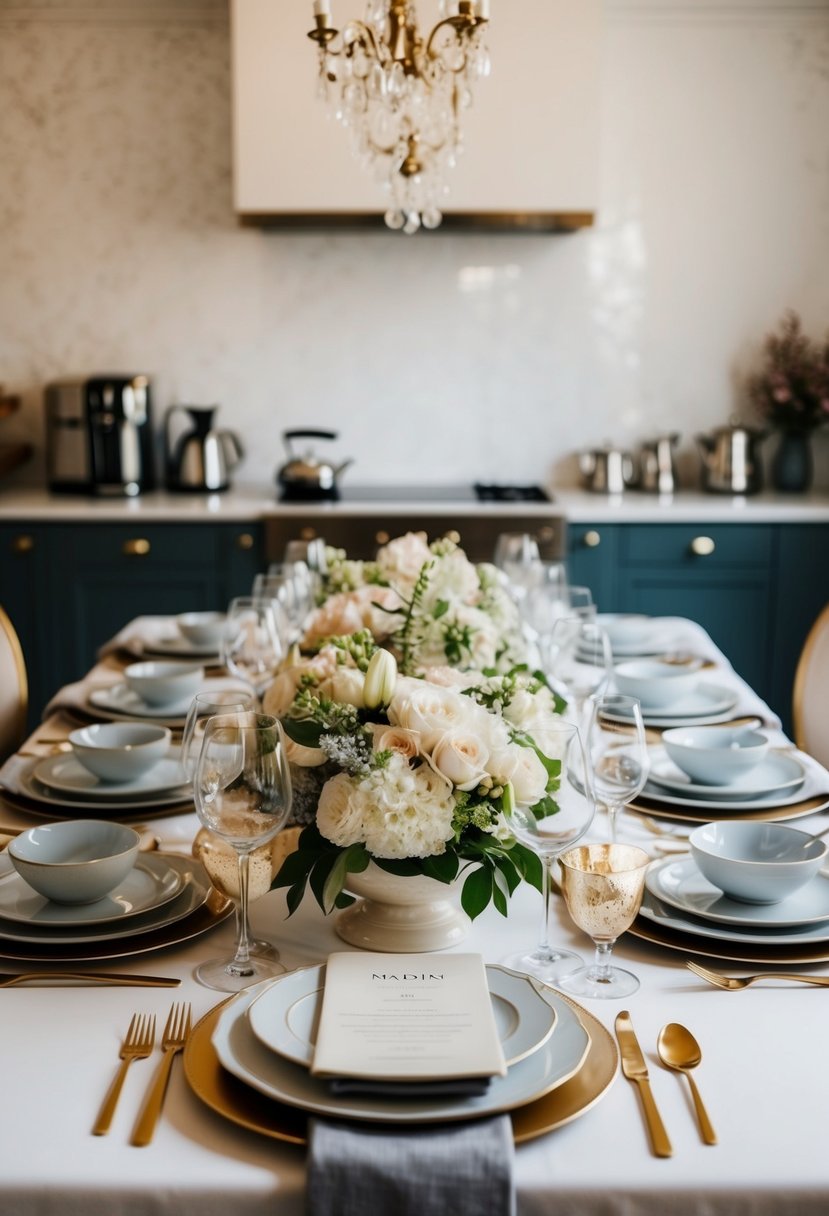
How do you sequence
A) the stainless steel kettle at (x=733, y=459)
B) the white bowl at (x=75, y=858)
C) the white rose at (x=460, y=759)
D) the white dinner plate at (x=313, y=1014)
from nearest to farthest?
the white dinner plate at (x=313, y=1014), the white rose at (x=460, y=759), the white bowl at (x=75, y=858), the stainless steel kettle at (x=733, y=459)

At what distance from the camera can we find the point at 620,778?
1.27 meters

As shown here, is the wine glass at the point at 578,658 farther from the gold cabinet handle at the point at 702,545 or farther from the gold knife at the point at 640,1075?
the gold cabinet handle at the point at 702,545

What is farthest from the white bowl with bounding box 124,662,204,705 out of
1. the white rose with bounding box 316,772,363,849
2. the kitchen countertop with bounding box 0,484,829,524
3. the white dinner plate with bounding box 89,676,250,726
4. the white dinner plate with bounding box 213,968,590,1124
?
the kitchen countertop with bounding box 0,484,829,524

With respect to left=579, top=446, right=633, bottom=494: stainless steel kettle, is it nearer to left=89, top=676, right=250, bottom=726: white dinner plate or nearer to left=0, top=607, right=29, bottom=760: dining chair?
left=89, top=676, right=250, bottom=726: white dinner plate

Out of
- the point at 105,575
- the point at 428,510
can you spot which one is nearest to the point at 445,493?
the point at 428,510

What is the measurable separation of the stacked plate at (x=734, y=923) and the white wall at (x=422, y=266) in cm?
289

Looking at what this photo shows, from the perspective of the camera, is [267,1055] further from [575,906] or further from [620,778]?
[620,778]

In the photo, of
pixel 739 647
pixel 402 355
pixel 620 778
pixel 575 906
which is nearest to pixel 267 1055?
pixel 575 906

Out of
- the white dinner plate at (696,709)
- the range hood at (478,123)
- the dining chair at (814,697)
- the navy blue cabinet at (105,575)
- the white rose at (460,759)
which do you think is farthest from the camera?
the navy blue cabinet at (105,575)

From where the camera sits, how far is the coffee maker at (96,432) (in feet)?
12.4

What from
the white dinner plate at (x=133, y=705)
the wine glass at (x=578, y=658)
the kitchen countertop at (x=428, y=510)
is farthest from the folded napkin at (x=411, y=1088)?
the kitchen countertop at (x=428, y=510)

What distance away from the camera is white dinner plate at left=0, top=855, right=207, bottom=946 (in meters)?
1.18

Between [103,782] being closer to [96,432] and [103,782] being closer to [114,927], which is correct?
[114,927]

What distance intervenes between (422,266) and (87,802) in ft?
8.98
